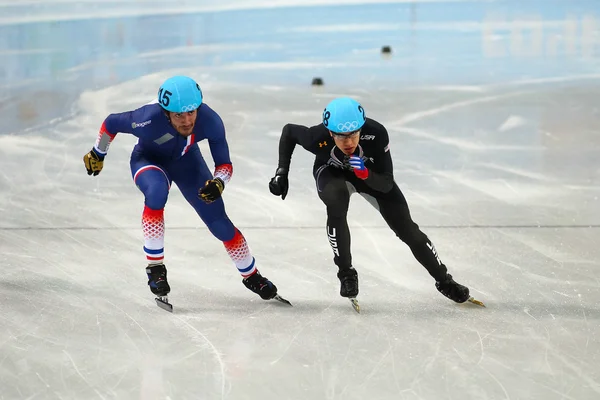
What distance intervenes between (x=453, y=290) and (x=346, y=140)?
3.30ft

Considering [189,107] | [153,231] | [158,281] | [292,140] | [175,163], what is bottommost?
[158,281]

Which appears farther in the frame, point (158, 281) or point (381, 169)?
point (158, 281)

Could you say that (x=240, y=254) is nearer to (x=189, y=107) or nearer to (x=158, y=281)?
(x=158, y=281)

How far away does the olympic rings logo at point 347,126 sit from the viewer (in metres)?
4.31

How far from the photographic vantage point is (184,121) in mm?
4469

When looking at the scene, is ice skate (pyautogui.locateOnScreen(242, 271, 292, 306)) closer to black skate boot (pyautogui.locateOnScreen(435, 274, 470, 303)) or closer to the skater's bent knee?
the skater's bent knee

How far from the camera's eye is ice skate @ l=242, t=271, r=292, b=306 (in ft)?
15.9

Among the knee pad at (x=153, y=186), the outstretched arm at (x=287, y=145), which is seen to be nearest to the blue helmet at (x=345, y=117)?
the outstretched arm at (x=287, y=145)

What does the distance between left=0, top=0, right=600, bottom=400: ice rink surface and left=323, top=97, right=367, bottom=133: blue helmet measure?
0.98 meters

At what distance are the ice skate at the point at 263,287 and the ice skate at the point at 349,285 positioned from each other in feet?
1.05

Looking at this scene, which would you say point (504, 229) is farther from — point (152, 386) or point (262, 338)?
point (152, 386)

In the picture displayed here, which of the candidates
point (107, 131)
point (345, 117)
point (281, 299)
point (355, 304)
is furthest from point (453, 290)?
point (107, 131)

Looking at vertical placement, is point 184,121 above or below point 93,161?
above

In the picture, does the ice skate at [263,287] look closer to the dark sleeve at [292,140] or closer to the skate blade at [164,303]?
the skate blade at [164,303]
